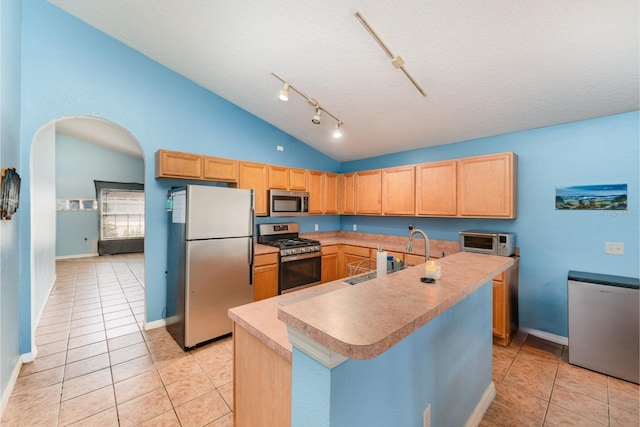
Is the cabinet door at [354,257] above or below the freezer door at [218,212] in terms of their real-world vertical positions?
below

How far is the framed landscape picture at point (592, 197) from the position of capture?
2.61 metres

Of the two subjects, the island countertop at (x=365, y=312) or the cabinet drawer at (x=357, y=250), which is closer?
the island countertop at (x=365, y=312)

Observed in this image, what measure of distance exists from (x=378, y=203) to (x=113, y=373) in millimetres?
4007

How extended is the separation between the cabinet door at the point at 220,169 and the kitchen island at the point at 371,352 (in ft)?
7.79

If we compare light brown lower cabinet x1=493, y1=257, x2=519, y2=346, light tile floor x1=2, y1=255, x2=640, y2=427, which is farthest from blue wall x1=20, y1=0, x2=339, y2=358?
light brown lower cabinet x1=493, y1=257, x2=519, y2=346

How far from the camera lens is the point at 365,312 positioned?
2.88 feet

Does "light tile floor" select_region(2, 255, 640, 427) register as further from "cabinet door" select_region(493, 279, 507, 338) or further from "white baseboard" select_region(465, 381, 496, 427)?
"cabinet door" select_region(493, 279, 507, 338)

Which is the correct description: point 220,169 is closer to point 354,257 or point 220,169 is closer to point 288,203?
point 288,203

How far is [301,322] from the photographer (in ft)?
2.57

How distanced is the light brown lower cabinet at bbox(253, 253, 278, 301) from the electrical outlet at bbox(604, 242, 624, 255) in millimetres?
3809

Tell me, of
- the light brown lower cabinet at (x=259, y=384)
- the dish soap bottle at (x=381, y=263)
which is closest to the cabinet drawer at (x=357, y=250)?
the dish soap bottle at (x=381, y=263)

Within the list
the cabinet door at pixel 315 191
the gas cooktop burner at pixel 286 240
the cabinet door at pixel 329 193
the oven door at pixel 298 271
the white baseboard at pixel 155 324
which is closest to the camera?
the white baseboard at pixel 155 324

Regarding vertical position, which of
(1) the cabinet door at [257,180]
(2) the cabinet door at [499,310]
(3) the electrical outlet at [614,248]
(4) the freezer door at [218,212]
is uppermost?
(1) the cabinet door at [257,180]

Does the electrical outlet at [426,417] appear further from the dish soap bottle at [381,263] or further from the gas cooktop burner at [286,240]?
the gas cooktop burner at [286,240]
